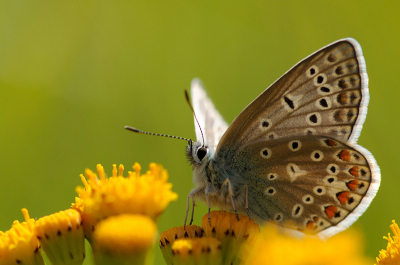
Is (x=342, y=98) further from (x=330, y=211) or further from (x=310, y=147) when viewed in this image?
(x=330, y=211)

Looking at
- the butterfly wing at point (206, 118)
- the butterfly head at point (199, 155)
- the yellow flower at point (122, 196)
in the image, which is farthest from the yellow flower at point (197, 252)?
the butterfly wing at point (206, 118)

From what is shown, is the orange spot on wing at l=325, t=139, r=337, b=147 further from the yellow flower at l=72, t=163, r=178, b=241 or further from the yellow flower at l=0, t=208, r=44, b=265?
the yellow flower at l=0, t=208, r=44, b=265

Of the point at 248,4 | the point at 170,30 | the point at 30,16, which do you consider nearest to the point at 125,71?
the point at 170,30

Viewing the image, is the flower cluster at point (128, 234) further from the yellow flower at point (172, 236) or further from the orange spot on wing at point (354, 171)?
the orange spot on wing at point (354, 171)

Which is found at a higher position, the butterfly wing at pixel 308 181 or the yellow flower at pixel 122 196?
the yellow flower at pixel 122 196

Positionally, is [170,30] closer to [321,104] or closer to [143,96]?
[143,96]
